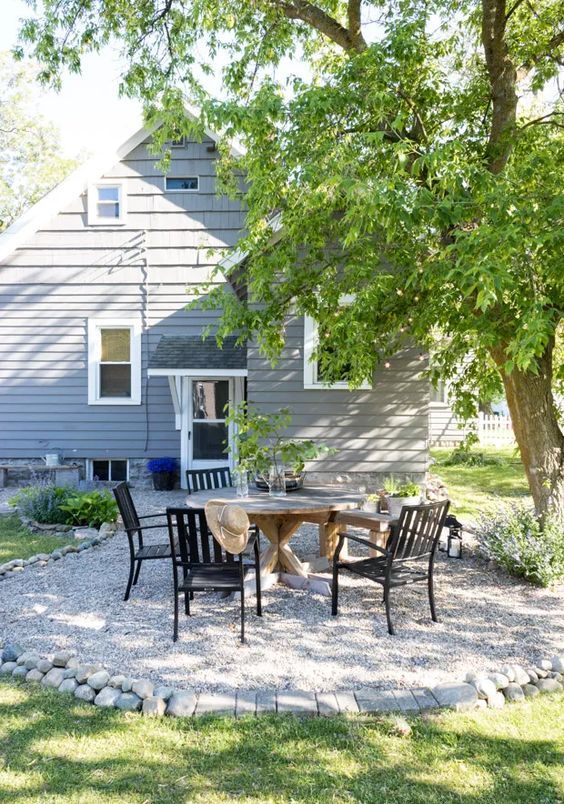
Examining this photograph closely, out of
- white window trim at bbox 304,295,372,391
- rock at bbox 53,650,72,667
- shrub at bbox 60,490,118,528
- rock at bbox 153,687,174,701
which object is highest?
white window trim at bbox 304,295,372,391

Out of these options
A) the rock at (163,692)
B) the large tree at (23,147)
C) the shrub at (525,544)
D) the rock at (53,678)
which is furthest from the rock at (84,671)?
the large tree at (23,147)

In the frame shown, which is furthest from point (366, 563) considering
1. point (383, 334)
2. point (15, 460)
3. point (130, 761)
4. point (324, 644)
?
point (15, 460)

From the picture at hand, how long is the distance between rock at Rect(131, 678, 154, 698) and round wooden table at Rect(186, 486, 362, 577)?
2.00m

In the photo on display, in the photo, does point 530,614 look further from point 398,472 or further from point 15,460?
point 15,460

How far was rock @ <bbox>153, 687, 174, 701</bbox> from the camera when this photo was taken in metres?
4.02

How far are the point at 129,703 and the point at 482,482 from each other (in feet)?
37.0

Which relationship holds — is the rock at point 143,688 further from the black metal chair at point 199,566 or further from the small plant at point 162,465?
the small plant at point 162,465

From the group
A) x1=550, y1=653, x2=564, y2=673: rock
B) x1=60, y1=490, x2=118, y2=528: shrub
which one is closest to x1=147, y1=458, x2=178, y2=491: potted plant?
x1=60, y1=490, x2=118, y2=528: shrub

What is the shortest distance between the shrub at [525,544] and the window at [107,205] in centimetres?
855

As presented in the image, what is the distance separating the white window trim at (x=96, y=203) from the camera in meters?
12.1

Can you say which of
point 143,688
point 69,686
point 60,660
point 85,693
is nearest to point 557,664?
point 143,688

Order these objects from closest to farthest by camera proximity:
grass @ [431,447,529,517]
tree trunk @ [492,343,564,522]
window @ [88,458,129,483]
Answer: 1. tree trunk @ [492,343,564,522]
2. grass @ [431,447,529,517]
3. window @ [88,458,129,483]

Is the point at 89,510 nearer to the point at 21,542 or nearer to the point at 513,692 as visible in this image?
the point at 21,542

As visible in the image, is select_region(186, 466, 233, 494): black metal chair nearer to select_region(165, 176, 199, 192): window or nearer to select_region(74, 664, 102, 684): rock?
select_region(74, 664, 102, 684): rock
